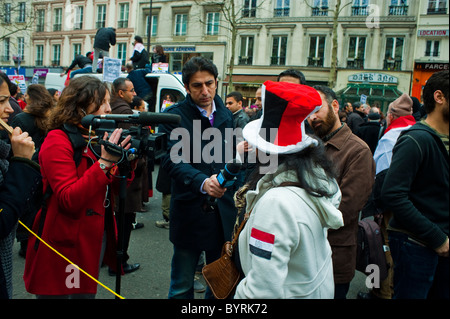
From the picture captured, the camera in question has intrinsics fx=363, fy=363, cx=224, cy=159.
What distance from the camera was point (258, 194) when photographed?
1640mm

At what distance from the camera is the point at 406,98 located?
15.2ft

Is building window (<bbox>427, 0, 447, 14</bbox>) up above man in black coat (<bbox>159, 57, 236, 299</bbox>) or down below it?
above

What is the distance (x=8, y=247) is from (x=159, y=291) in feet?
6.35

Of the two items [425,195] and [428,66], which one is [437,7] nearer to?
[428,66]

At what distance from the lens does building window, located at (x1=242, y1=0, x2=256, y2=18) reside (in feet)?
93.6

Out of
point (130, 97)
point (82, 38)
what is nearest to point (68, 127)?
point (130, 97)

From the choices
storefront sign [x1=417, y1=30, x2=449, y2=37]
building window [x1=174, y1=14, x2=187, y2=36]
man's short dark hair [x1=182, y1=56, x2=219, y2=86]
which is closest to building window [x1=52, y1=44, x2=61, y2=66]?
building window [x1=174, y1=14, x2=187, y2=36]

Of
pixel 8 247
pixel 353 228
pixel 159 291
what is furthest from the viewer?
pixel 159 291

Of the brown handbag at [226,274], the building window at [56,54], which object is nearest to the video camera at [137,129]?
the brown handbag at [226,274]

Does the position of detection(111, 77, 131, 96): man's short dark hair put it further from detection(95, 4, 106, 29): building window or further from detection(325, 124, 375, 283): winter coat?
detection(95, 4, 106, 29): building window

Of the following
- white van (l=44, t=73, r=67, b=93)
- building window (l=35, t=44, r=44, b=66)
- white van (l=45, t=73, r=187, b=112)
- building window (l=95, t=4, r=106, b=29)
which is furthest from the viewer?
building window (l=35, t=44, r=44, b=66)

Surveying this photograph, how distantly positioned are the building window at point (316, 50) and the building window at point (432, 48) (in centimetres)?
690

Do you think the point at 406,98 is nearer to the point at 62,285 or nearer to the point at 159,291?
the point at 159,291
